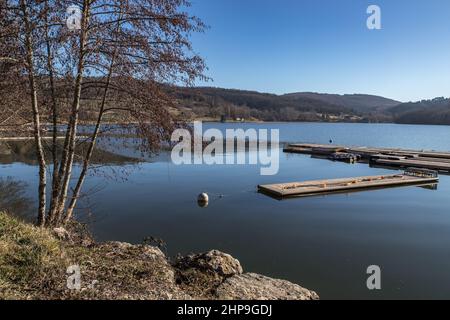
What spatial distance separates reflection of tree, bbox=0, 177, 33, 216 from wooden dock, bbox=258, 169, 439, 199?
12824 mm

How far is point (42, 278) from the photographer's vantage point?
539 centimetres

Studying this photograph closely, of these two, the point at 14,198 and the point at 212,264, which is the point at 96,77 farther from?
the point at 14,198

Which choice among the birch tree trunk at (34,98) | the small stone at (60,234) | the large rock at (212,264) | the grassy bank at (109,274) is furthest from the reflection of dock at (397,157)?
the birch tree trunk at (34,98)

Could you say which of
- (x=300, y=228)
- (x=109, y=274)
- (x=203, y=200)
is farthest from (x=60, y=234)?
(x=203, y=200)

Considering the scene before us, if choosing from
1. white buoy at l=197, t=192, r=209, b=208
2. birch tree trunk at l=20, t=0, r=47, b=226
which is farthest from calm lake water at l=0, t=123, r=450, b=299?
birch tree trunk at l=20, t=0, r=47, b=226

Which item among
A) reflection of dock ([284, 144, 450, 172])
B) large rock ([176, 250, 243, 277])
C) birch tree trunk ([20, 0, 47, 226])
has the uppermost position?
birch tree trunk ([20, 0, 47, 226])

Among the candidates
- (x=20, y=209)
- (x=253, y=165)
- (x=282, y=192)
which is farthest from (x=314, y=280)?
(x=253, y=165)

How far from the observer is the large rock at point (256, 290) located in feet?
22.2

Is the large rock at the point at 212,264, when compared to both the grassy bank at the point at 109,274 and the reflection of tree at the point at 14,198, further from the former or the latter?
the reflection of tree at the point at 14,198

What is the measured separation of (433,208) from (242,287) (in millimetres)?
15997

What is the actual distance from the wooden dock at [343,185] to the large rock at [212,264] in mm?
12638

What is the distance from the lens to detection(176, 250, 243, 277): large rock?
8.32 meters

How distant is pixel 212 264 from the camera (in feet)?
27.8

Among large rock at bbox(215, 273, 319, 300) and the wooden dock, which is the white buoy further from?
large rock at bbox(215, 273, 319, 300)
